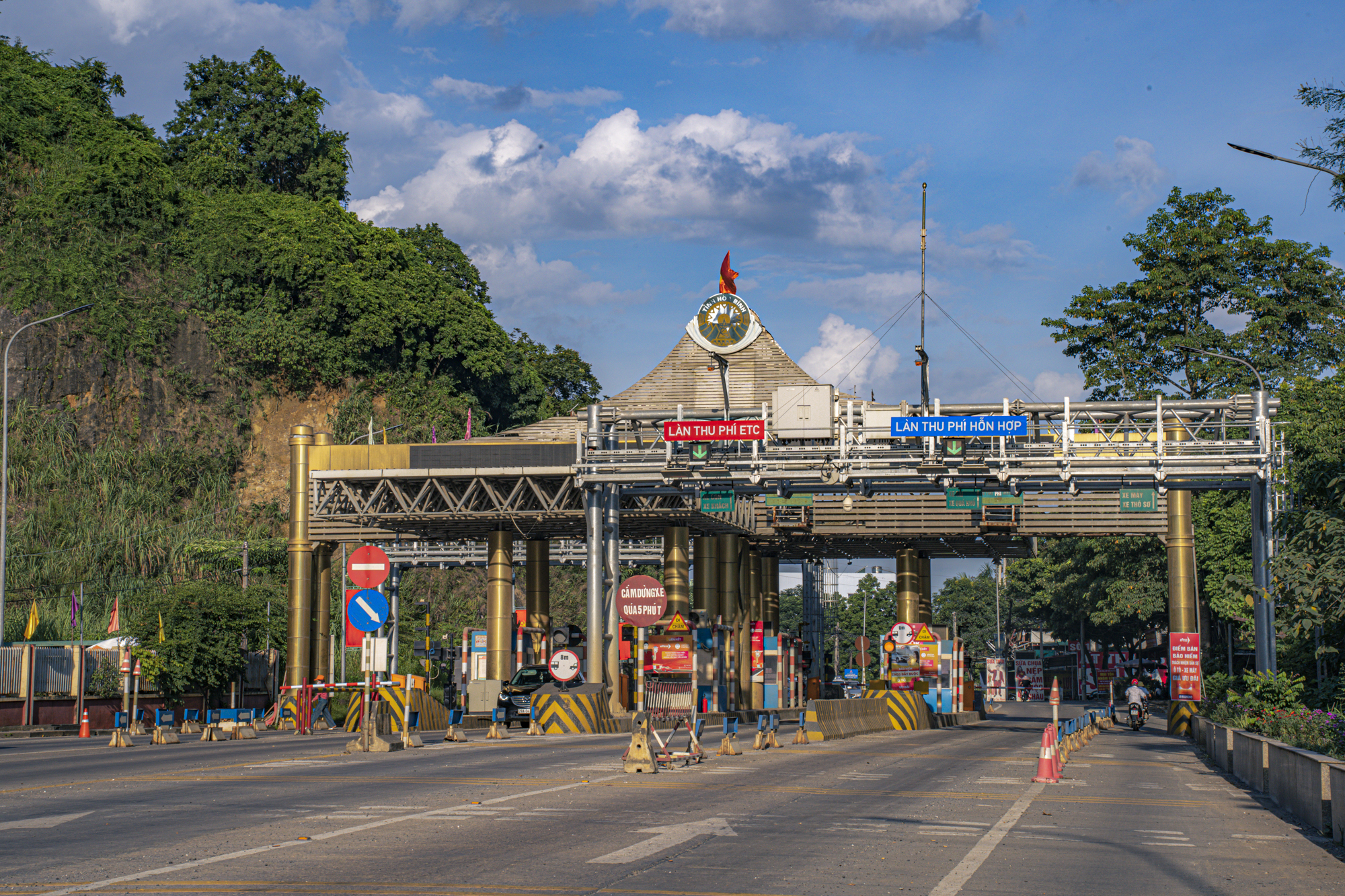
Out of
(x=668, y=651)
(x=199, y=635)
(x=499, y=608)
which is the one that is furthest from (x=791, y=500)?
(x=199, y=635)

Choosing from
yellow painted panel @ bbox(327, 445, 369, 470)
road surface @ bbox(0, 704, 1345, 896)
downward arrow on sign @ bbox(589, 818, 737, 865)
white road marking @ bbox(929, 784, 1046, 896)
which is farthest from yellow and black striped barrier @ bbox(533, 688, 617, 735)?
downward arrow on sign @ bbox(589, 818, 737, 865)

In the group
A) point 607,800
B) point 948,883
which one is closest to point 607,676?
point 607,800

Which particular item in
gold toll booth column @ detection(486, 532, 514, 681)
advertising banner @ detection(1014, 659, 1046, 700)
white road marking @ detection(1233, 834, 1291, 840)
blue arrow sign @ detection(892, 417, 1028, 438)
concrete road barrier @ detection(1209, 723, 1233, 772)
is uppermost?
blue arrow sign @ detection(892, 417, 1028, 438)

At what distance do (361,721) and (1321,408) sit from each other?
25313mm

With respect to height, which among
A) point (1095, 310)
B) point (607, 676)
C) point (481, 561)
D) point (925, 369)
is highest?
point (1095, 310)

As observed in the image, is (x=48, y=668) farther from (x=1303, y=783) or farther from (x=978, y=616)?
(x=978, y=616)

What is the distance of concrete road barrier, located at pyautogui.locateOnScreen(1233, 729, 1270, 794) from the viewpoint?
18.0 m

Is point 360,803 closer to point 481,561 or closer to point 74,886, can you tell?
point 74,886

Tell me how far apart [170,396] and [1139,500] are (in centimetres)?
5318

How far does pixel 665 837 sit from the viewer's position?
37.1ft

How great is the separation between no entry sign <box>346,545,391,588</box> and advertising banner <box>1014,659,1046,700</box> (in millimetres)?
91985

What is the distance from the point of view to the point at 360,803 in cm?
1387

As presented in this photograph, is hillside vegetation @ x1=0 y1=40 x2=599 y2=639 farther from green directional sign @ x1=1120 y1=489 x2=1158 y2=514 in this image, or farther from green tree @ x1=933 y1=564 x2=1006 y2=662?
green tree @ x1=933 y1=564 x2=1006 y2=662

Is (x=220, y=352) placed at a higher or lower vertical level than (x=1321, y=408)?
higher
